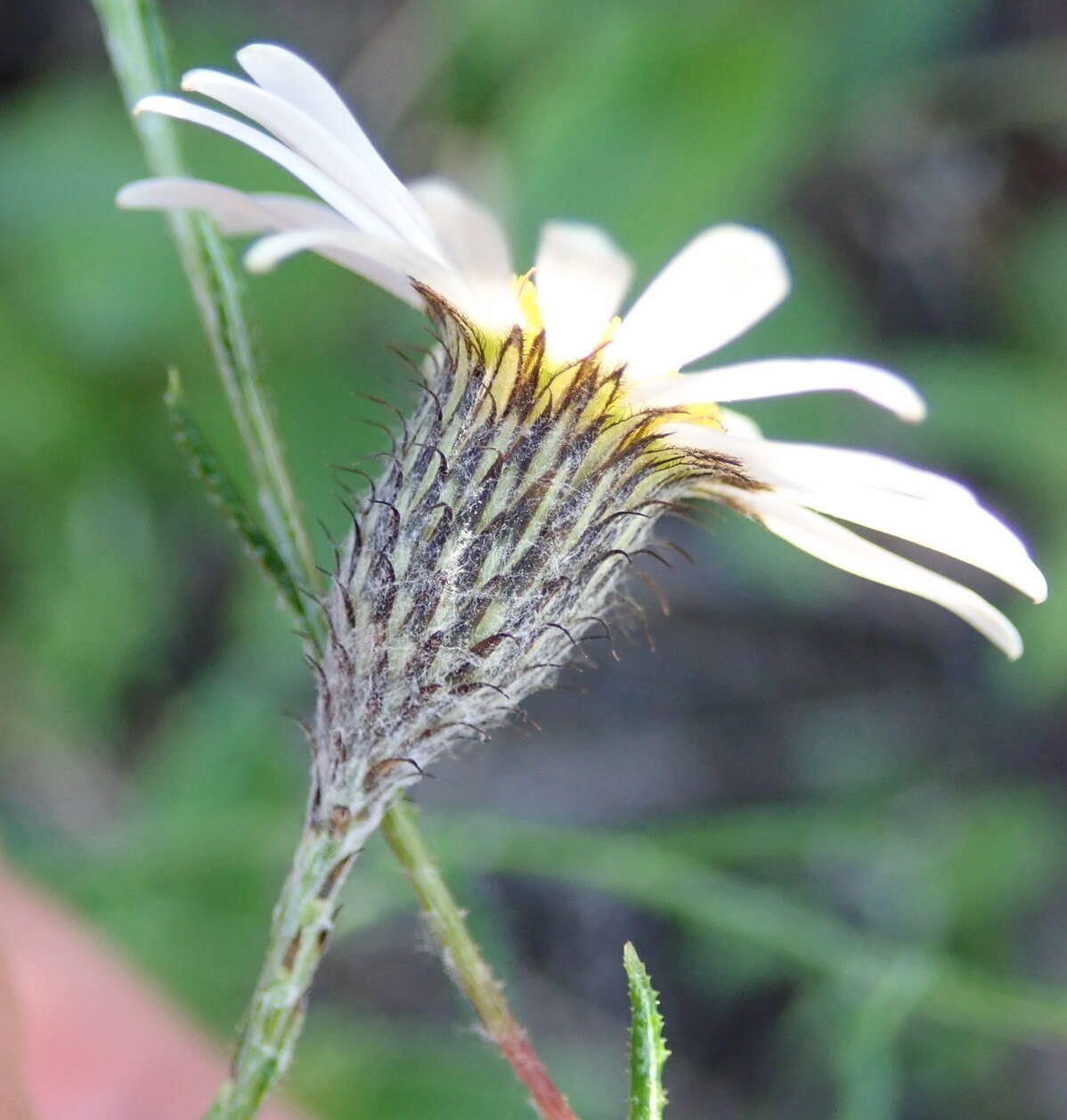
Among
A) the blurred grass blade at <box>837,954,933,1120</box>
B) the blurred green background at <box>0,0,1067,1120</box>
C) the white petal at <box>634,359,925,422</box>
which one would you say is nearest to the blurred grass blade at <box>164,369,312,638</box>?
the white petal at <box>634,359,925,422</box>

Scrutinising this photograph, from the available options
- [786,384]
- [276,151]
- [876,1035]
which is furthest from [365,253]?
[876,1035]

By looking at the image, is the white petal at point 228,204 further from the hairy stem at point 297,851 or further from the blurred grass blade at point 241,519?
the blurred grass blade at point 241,519

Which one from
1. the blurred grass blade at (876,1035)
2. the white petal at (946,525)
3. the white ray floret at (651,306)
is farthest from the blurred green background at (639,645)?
the white petal at (946,525)

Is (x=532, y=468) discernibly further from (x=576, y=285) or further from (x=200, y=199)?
(x=200, y=199)

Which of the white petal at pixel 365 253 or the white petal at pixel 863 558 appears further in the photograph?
the white petal at pixel 863 558

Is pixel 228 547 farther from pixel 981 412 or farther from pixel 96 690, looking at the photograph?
pixel 981 412

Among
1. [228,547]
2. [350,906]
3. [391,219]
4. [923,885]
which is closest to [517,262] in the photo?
[228,547]
